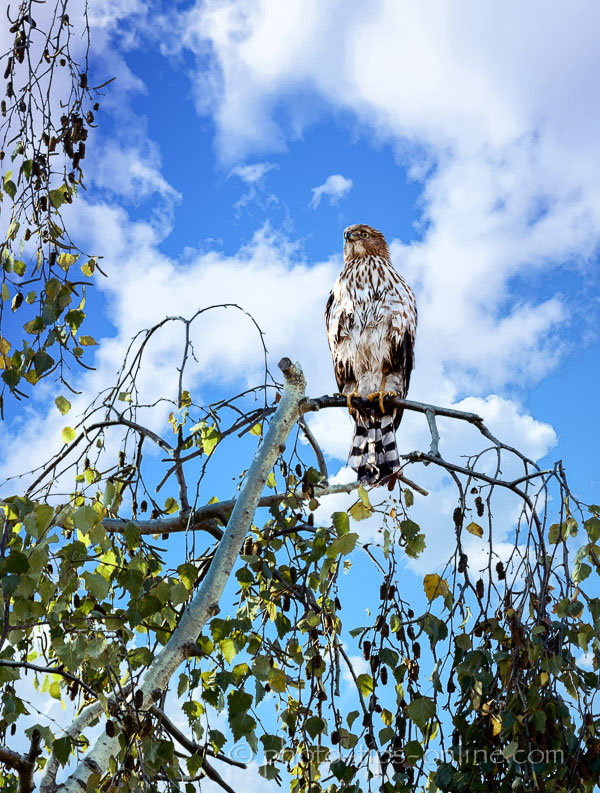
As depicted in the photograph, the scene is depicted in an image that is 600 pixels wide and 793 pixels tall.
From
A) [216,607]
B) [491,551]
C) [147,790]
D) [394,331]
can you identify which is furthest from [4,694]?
[394,331]

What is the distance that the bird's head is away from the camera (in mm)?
5121

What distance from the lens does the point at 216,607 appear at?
2432mm

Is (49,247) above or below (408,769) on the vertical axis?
above

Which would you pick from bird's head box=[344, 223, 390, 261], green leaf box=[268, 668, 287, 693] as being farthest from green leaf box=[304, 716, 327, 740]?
bird's head box=[344, 223, 390, 261]

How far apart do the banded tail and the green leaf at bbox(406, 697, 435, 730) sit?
1.95 metres

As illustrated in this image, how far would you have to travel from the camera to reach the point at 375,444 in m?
3.95

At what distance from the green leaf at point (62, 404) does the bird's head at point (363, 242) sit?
10.2ft

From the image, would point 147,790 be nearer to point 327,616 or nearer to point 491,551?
point 327,616

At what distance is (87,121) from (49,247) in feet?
1.52

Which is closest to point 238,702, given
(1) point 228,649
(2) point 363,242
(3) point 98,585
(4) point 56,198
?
(1) point 228,649

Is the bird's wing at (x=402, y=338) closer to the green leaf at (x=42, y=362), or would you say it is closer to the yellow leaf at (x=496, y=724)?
the green leaf at (x=42, y=362)

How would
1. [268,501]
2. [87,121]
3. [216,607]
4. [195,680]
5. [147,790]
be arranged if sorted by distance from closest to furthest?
1. [147,790]
2. [195,680]
3. [216,607]
4. [87,121]
5. [268,501]

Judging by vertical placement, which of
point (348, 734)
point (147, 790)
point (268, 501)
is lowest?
point (147, 790)

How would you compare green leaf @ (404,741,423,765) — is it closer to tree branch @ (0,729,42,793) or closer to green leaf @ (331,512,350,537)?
green leaf @ (331,512,350,537)
